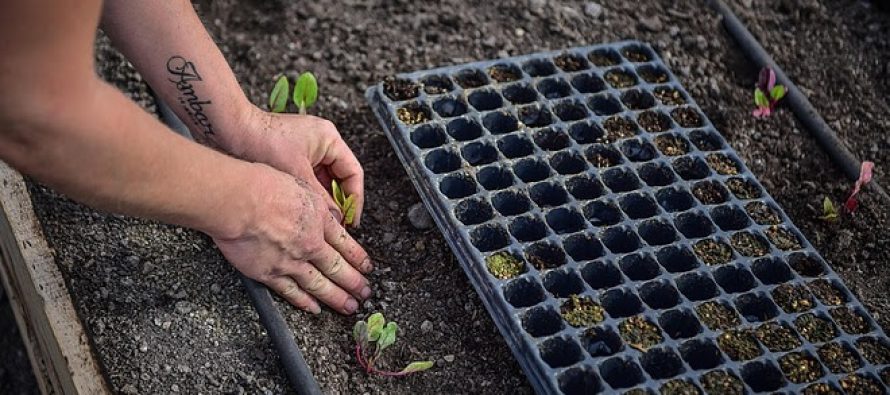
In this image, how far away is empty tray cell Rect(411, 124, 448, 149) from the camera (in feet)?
6.40

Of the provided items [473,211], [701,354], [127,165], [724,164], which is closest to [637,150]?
[724,164]

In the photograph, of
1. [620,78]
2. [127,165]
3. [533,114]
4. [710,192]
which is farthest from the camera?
[620,78]

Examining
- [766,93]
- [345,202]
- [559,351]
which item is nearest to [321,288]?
[345,202]

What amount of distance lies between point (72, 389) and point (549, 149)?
0.99 m

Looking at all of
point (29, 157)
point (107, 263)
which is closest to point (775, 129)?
point (107, 263)

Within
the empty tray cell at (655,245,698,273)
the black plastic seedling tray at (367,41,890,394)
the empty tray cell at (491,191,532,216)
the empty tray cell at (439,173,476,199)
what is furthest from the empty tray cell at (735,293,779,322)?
the empty tray cell at (439,173,476,199)

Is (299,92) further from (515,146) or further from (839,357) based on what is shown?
(839,357)

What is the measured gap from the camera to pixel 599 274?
1.76m

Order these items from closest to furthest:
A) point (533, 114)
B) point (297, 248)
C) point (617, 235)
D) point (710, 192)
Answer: point (297, 248) → point (617, 235) → point (710, 192) → point (533, 114)

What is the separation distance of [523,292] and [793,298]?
48 cm

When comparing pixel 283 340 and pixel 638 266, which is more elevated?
pixel 638 266

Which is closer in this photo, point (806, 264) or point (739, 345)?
point (739, 345)

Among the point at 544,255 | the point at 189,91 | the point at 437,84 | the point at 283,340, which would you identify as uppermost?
the point at 189,91

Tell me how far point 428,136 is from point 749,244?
65cm
